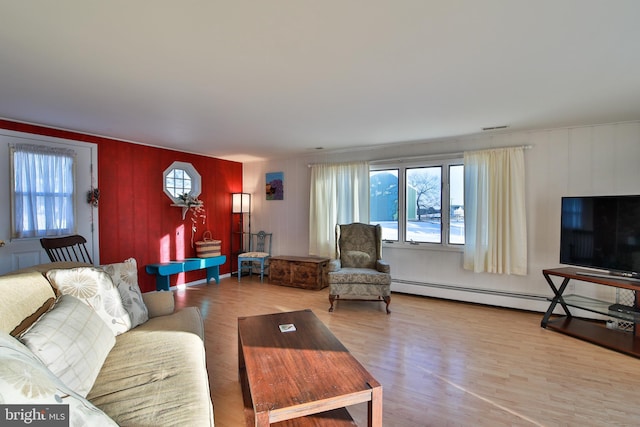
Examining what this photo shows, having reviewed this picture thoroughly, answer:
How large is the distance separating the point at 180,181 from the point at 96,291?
3.41 meters

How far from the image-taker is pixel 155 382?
4.72ft

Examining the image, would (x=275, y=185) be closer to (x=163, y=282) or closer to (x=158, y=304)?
(x=163, y=282)


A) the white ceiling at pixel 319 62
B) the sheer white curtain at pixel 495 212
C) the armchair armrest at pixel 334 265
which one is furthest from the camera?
the armchair armrest at pixel 334 265

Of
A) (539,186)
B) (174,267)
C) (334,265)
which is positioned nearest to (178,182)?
(174,267)

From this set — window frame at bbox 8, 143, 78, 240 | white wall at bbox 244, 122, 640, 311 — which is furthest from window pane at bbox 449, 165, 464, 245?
window frame at bbox 8, 143, 78, 240

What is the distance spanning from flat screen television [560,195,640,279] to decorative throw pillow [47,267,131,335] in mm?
4258

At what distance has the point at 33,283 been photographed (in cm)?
164

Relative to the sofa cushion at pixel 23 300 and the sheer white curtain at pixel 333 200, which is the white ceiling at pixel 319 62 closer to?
the sofa cushion at pixel 23 300

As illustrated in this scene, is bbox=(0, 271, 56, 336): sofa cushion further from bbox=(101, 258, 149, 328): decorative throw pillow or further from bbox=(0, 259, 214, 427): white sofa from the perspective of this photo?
bbox=(101, 258, 149, 328): decorative throw pillow

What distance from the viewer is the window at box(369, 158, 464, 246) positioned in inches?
166

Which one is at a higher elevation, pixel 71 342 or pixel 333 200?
pixel 333 200

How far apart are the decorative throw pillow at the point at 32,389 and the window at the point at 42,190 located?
3.18 m

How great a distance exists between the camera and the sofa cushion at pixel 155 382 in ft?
3.97

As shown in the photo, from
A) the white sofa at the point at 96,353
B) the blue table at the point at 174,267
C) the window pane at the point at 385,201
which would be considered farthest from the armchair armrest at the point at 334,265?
the blue table at the point at 174,267
